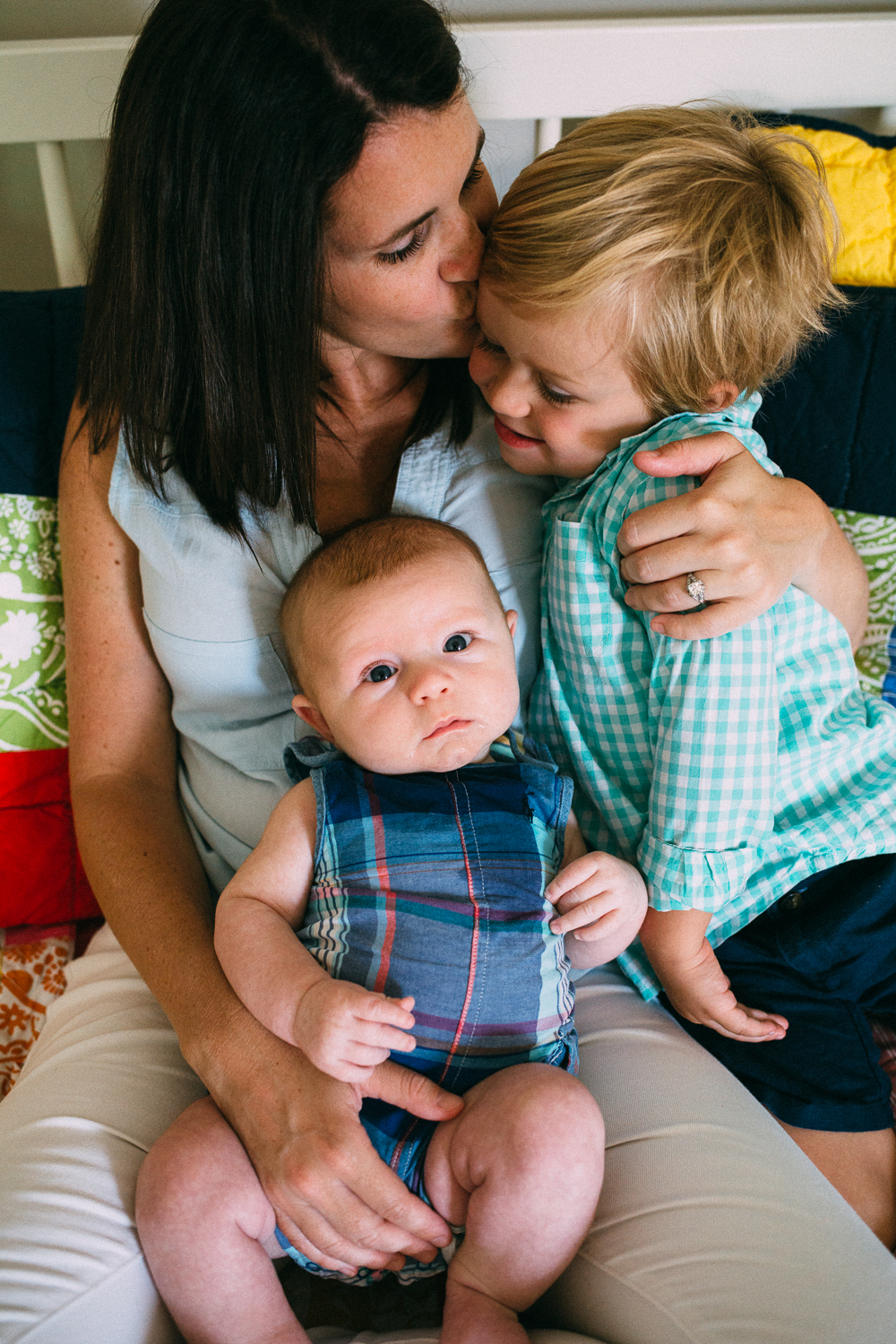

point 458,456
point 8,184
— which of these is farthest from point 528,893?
point 8,184

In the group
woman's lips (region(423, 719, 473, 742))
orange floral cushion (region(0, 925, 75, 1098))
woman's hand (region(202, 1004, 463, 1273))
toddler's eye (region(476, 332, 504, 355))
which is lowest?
orange floral cushion (region(0, 925, 75, 1098))

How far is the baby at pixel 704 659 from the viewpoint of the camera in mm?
955

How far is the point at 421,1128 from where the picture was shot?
2.84 feet

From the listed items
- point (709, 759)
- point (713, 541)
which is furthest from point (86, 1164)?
point (713, 541)

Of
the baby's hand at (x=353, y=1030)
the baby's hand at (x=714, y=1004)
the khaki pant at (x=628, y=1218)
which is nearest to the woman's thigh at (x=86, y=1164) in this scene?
the khaki pant at (x=628, y=1218)

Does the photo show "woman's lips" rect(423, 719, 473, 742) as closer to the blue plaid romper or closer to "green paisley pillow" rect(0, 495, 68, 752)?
the blue plaid romper

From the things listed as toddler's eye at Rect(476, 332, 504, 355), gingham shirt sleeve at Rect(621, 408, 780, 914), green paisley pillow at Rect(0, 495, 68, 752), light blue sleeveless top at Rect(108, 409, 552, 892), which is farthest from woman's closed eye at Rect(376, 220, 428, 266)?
green paisley pillow at Rect(0, 495, 68, 752)

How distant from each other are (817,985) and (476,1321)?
55 cm

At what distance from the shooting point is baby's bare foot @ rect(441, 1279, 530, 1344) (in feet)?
2.52

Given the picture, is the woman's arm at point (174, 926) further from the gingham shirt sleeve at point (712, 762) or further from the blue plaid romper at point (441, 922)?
the gingham shirt sleeve at point (712, 762)

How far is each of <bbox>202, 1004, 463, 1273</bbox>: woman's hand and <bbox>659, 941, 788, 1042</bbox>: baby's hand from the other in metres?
0.32

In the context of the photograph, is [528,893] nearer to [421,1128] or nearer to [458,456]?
[421,1128]

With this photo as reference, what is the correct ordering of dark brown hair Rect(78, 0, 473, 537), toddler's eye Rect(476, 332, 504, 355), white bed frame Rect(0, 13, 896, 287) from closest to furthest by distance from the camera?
dark brown hair Rect(78, 0, 473, 537) → toddler's eye Rect(476, 332, 504, 355) → white bed frame Rect(0, 13, 896, 287)

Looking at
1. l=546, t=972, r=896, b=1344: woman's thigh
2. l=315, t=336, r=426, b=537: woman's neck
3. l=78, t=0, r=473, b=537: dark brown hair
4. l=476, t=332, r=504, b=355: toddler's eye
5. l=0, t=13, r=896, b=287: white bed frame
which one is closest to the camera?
l=546, t=972, r=896, b=1344: woman's thigh
